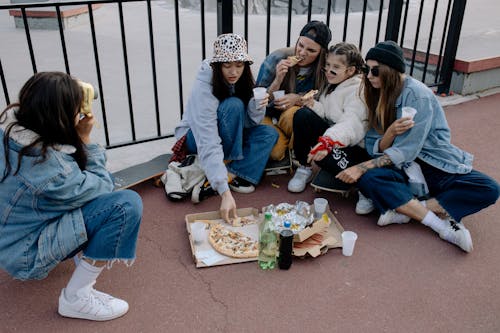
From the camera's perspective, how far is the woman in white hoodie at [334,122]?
3.20 meters

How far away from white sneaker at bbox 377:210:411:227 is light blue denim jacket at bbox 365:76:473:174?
31 centimetres

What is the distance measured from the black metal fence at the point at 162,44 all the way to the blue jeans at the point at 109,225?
4.57 ft

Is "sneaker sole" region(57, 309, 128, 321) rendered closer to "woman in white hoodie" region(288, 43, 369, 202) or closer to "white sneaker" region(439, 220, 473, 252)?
"woman in white hoodie" region(288, 43, 369, 202)

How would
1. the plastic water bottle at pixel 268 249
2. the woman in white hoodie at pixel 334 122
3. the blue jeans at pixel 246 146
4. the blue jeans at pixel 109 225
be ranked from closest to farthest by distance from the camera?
1. the blue jeans at pixel 109 225
2. the plastic water bottle at pixel 268 249
3. the woman in white hoodie at pixel 334 122
4. the blue jeans at pixel 246 146

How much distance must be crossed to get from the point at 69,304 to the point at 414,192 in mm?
2187

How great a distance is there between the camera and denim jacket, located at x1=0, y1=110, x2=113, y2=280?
1.99 m

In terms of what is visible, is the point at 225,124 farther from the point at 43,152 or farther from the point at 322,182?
the point at 43,152

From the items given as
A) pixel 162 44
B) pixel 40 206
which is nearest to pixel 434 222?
pixel 40 206

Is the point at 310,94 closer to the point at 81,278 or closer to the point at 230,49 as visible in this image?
the point at 230,49

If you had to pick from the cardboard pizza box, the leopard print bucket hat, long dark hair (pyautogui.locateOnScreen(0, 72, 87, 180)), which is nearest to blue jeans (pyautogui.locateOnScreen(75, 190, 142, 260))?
long dark hair (pyautogui.locateOnScreen(0, 72, 87, 180))

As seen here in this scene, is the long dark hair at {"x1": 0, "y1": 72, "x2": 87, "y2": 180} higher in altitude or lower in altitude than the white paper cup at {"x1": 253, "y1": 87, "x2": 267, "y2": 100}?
higher

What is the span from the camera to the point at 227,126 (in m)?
3.26

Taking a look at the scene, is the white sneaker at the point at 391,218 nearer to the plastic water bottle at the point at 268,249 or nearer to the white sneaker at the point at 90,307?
the plastic water bottle at the point at 268,249

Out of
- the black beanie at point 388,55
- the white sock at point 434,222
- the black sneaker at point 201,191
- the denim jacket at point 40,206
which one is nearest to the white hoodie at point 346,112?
the black beanie at point 388,55
